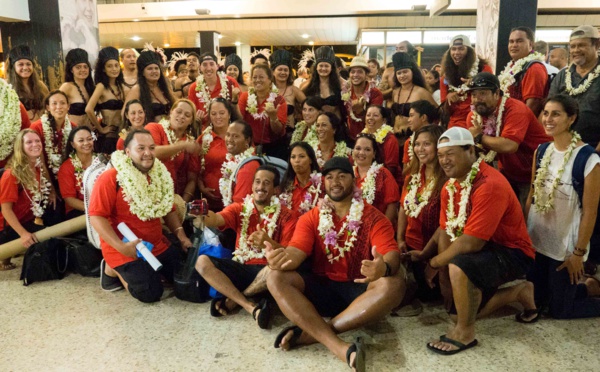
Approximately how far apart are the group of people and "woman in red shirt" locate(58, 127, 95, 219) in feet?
0.06

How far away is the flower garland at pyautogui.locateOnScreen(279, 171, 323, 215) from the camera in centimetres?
405

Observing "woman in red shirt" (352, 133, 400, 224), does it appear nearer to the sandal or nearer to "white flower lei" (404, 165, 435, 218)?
"white flower lei" (404, 165, 435, 218)

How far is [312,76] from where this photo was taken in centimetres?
565

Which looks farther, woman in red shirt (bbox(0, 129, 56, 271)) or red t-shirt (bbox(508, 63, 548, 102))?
woman in red shirt (bbox(0, 129, 56, 271))

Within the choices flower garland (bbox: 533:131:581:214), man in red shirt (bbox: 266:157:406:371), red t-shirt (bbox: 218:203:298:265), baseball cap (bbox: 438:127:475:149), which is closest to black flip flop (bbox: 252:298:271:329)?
man in red shirt (bbox: 266:157:406:371)

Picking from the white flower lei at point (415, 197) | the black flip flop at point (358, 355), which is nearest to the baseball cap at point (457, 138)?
the white flower lei at point (415, 197)

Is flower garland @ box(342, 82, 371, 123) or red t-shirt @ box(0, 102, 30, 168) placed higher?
flower garland @ box(342, 82, 371, 123)

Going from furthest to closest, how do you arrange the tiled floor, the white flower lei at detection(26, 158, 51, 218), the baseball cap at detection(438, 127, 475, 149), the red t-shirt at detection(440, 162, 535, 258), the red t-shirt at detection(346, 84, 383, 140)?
the red t-shirt at detection(346, 84, 383, 140) < the white flower lei at detection(26, 158, 51, 218) < the baseball cap at detection(438, 127, 475, 149) < the red t-shirt at detection(440, 162, 535, 258) < the tiled floor

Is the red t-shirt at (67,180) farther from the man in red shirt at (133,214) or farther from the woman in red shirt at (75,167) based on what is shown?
the man in red shirt at (133,214)

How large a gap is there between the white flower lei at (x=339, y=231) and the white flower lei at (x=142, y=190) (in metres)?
1.47

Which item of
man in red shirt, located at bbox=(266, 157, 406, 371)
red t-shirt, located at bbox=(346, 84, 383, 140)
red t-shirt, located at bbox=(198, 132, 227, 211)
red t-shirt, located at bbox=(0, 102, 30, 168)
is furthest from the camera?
red t-shirt, located at bbox=(346, 84, 383, 140)

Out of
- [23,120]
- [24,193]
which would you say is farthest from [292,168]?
[23,120]

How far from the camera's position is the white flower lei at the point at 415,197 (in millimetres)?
3920

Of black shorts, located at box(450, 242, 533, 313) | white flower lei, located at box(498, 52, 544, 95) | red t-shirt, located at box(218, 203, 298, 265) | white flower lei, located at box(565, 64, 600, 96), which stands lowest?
black shorts, located at box(450, 242, 533, 313)
